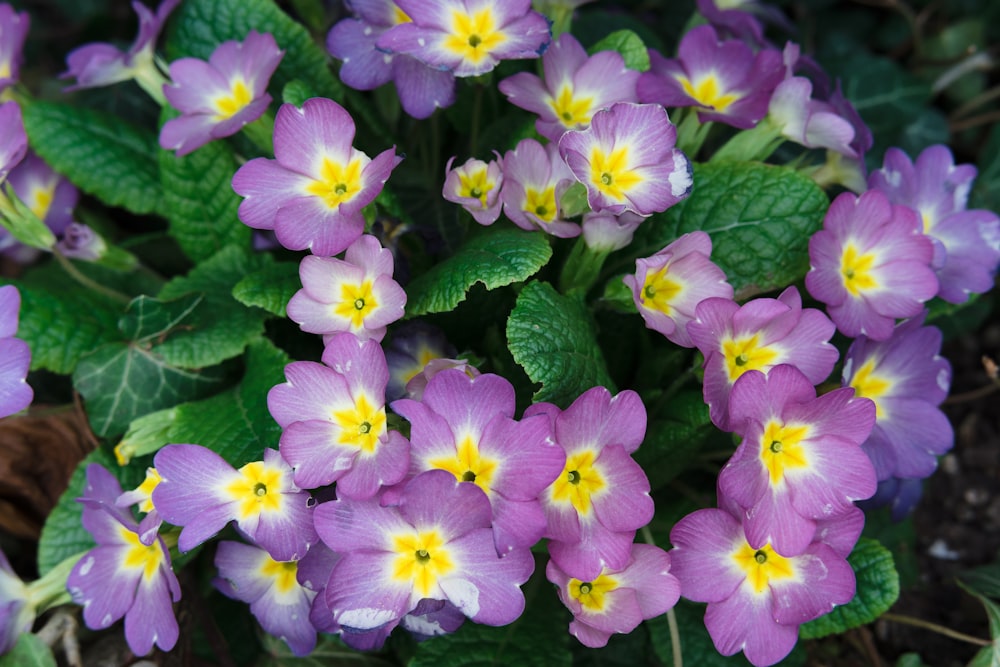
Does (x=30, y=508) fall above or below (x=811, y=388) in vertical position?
below

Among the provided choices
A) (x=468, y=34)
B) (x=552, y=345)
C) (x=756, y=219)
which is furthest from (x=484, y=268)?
(x=756, y=219)

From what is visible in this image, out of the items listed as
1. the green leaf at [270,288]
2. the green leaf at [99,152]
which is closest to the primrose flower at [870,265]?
the green leaf at [270,288]

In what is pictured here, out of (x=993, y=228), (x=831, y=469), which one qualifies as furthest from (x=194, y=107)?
(x=993, y=228)

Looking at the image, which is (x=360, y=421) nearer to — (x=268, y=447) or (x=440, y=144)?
(x=268, y=447)

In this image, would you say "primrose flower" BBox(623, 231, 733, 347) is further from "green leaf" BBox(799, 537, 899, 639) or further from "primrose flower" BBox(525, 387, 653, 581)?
"green leaf" BBox(799, 537, 899, 639)

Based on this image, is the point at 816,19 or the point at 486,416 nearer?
the point at 486,416

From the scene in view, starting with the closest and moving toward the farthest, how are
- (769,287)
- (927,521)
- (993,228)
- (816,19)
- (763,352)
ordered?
(763,352) < (769,287) < (993,228) < (927,521) < (816,19)

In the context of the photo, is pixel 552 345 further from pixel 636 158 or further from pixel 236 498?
pixel 236 498

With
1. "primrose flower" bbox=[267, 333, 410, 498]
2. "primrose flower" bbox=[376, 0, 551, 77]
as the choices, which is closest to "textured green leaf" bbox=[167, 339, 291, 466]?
"primrose flower" bbox=[267, 333, 410, 498]
